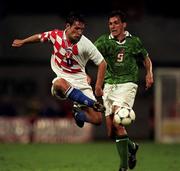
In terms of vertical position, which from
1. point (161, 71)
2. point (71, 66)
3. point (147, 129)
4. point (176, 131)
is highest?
point (71, 66)

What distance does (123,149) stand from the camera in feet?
31.0

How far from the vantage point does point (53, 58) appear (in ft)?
31.9

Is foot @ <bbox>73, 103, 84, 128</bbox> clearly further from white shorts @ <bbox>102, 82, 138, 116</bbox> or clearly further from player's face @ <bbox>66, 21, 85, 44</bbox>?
player's face @ <bbox>66, 21, 85, 44</bbox>

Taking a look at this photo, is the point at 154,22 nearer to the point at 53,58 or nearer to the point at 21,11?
the point at 21,11

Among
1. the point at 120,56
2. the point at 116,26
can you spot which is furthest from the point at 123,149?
the point at 116,26

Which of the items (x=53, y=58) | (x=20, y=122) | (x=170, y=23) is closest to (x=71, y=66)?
(x=53, y=58)

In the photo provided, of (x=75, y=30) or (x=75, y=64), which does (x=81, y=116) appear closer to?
(x=75, y=64)

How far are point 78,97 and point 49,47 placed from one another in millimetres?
15248

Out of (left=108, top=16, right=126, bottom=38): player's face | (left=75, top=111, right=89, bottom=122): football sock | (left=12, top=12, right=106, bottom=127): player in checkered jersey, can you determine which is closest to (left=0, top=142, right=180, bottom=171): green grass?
(left=75, top=111, right=89, bottom=122): football sock

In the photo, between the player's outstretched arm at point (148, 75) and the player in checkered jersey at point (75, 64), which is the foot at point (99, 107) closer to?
the player in checkered jersey at point (75, 64)

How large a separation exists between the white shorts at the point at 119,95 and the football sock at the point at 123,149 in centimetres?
50

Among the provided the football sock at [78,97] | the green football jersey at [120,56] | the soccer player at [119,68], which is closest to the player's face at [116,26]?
the soccer player at [119,68]

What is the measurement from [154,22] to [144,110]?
3.23 meters

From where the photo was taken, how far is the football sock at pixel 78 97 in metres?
9.59
